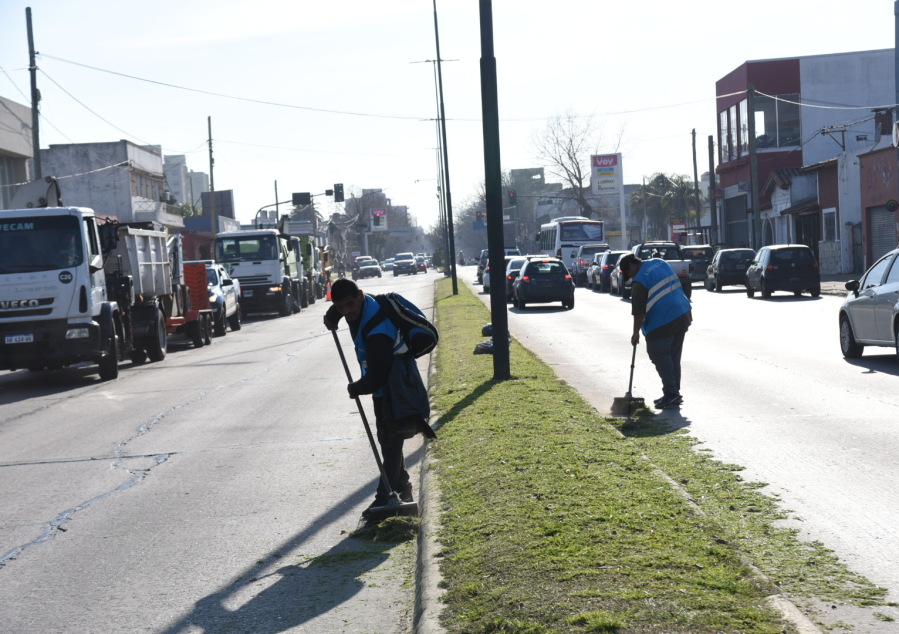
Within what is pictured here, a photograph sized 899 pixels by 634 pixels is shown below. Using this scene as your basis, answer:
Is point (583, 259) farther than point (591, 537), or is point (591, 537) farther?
point (583, 259)

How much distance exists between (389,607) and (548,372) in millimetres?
8969

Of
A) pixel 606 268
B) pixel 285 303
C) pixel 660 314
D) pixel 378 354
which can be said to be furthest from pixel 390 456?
pixel 606 268

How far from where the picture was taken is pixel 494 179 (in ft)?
43.0

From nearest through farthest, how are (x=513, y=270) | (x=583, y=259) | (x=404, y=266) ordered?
(x=513, y=270), (x=583, y=259), (x=404, y=266)

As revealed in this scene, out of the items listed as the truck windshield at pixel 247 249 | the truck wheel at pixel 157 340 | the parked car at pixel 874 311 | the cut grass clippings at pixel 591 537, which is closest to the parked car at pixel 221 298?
the truck windshield at pixel 247 249

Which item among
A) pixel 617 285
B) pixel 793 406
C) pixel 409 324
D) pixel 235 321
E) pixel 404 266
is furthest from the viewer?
pixel 404 266

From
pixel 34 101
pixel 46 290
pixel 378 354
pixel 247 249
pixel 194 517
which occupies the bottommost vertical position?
pixel 194 517

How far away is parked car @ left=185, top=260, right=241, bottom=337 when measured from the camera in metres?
28.1

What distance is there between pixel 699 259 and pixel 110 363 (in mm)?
31637

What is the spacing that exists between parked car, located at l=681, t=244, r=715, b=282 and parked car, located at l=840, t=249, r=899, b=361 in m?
28.9

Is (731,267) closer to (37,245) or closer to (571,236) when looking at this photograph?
(571,236)

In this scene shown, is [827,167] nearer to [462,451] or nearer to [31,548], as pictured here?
[462,451]

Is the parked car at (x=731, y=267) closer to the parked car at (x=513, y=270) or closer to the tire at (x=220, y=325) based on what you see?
the parked car at (x=513, y=270)

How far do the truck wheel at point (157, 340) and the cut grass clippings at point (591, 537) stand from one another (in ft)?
40.5
